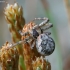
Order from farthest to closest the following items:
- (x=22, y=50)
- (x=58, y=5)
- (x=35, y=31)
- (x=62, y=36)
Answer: (x=58, y=5) → (x=62, y=36) → (x=35, y=31) → (x=22, y=50)


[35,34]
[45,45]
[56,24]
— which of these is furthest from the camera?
[56,24]

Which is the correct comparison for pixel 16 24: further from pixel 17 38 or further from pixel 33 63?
pixel 33 63

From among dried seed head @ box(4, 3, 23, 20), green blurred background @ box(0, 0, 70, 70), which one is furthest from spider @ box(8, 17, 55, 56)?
green blurred background @ box(0, 0, 70, 70)

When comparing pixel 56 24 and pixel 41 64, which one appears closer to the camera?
pixel 41 64

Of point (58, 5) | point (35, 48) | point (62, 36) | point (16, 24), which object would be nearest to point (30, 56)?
point (35, 48)

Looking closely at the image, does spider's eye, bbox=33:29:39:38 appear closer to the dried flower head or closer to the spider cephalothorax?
the spider cephalothorax

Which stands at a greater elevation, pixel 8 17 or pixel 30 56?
pixel 8 17

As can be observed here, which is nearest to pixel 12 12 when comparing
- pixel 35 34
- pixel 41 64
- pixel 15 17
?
pixel 15 17

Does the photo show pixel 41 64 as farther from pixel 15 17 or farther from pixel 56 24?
pixel 56 24
